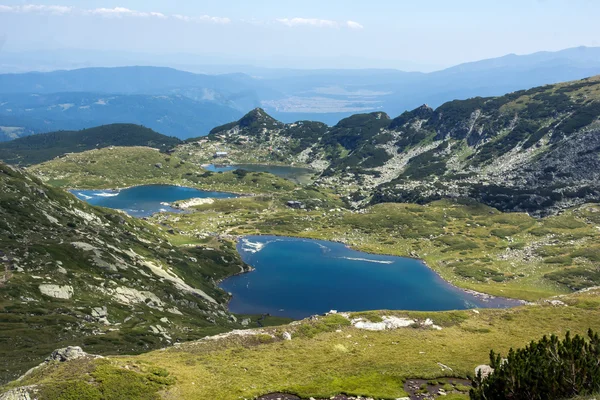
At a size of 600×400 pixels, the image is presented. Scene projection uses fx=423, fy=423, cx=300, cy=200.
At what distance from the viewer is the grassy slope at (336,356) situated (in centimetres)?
4162

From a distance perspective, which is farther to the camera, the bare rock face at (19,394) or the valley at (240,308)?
the valley at (240,308)

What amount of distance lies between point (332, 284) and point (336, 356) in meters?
91.2

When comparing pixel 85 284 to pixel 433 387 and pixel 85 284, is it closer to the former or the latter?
pixel 85 284

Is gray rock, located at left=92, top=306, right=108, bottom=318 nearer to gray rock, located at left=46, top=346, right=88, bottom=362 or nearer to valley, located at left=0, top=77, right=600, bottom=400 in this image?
valley, located at left=0, top=77, right=600, bottom=400

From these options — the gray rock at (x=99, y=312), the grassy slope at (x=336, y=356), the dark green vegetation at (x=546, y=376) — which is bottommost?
the gray rock at (x=99, y=312)

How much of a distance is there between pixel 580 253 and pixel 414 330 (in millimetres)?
127948

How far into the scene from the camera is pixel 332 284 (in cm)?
14200

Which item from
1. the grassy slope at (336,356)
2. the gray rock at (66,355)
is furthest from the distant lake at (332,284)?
the gray rock at (66,355)

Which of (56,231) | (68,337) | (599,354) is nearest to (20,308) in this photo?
(68,337)

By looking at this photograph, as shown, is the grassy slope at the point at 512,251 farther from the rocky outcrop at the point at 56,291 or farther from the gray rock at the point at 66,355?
the gray rock at the point at 66,355

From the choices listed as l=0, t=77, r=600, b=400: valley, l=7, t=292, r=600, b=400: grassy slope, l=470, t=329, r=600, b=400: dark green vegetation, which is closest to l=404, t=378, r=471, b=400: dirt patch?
l=0, t=77, r=600, b=400: valley

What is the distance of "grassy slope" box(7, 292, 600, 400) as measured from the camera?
41625 millimetres

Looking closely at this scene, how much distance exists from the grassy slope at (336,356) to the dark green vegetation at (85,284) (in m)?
16.0

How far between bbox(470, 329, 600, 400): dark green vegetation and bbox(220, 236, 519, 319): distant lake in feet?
290
